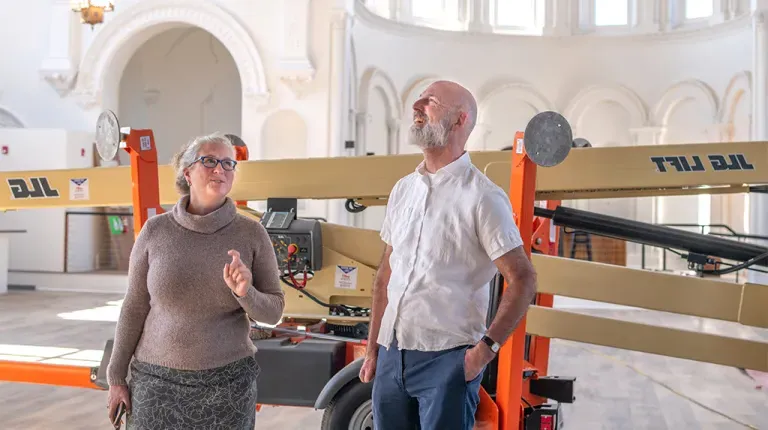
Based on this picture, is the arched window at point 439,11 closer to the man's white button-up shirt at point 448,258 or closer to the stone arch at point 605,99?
the stone arch at point 605,99

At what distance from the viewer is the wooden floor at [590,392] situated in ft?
19.2

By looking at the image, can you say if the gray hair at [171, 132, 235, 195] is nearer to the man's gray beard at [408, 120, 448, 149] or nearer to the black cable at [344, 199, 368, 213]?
the man's gray beard at [408, 120, 448, 149]

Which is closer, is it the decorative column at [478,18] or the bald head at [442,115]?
the bald head at [442,115]

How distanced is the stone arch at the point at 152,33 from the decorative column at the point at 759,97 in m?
8.70

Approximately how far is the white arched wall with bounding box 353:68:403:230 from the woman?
13.8m

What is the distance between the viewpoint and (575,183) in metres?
4.12

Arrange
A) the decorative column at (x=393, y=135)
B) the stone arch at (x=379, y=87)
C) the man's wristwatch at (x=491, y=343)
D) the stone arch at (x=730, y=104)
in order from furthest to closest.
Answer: the decorative column at (x=393, y=135), the stone arch at (x=730, y=104), the stone arch at (x=379, y=87), the man's wristwatch at (x=491, y=343)

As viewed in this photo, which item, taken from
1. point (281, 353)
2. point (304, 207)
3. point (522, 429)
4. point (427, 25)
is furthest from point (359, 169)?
point (427, 25)

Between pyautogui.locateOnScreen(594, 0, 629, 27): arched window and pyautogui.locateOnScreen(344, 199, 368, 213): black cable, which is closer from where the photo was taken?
pyautogui.locateOnScreen(344, 199, 368, 213): black cable

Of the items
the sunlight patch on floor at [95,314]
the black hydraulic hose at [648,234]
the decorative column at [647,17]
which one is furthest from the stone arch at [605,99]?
the black hydraulic hose at [648,234]

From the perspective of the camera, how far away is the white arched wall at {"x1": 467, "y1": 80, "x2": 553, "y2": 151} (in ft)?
61.3

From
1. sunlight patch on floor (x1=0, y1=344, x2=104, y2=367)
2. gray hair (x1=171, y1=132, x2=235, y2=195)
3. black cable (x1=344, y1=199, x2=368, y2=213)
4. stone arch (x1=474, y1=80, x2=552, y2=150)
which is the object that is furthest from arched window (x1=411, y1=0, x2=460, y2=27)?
gray hair (x1=171, y1=132, x2=235, y2=195)

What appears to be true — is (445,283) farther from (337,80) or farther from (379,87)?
(379,87)

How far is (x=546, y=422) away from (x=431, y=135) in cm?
199
